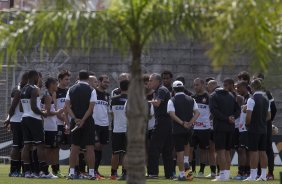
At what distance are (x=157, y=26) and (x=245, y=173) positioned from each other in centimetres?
985

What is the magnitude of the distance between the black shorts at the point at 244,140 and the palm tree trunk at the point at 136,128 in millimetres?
8486

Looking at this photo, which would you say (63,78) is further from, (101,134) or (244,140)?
(244,140)

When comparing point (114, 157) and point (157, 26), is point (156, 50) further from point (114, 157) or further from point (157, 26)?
point (157, 26)

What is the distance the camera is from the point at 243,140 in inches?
757

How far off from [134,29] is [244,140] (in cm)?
923

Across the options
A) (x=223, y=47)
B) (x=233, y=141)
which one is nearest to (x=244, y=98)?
(x=233, y=141)

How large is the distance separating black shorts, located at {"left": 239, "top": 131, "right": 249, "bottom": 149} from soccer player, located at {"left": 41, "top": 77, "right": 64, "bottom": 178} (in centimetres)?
382

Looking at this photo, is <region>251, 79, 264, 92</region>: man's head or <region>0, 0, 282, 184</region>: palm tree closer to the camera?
<region>0, 0, 282, 184</region>: palm tree

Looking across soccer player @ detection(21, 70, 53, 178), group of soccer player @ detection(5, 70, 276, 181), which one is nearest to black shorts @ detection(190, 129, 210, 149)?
group of soccer player @ detection(5, 70, 276, 181)

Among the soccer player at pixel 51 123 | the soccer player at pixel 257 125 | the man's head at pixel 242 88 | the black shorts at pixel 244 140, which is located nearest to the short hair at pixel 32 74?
the soccer player at pixel 51 123

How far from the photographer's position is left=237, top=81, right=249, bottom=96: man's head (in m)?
19.0

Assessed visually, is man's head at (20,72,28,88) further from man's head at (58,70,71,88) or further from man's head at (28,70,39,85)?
man's head at (58,70,71,88)

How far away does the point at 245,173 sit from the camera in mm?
19625

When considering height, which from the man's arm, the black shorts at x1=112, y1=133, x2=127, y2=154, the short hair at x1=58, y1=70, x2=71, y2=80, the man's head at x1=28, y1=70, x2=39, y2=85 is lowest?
the black shorts at x1=112, y1=133, x2=127, y2=154
